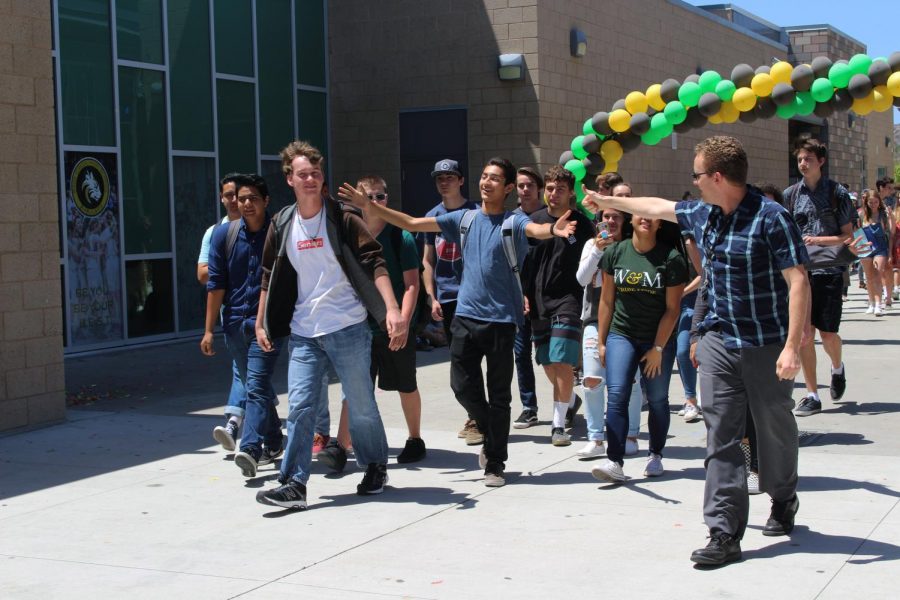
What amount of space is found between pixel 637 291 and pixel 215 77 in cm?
1005

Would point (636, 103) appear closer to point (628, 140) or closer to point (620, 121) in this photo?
point (620, 121)

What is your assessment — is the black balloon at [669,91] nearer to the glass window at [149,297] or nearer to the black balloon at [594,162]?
the black balloon at [594,162]

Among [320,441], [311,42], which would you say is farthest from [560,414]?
[311,42]

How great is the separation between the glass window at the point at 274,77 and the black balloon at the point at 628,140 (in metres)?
5.32

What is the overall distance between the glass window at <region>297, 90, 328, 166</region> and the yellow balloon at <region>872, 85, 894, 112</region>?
8.55 m

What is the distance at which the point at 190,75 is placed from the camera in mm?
15281

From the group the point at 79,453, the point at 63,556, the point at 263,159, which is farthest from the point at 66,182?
the point at 63,556

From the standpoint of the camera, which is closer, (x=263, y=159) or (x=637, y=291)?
(x=637, y=291)

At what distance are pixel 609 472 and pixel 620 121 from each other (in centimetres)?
694

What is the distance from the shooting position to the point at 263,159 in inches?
649

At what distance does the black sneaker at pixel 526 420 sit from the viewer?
29.3 feet

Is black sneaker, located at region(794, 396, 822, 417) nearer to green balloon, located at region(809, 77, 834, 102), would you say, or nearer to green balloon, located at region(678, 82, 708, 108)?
green balloon, located at region(809, 77, 834, 102)

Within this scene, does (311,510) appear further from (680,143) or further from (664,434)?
(680,143)

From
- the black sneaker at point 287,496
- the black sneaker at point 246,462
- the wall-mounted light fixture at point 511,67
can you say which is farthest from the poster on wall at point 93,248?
the black sneaker at point 287,496
